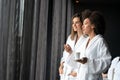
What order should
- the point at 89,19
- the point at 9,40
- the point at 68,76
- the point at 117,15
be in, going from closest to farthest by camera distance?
1. the point at 89,19
2. the point at 9,40
3. the point at 68,76
4. the point at 117,15

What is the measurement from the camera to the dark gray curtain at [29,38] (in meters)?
2.55

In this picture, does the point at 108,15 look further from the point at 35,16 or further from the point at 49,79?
the point at 35,16

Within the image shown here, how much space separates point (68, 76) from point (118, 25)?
408 centimetres

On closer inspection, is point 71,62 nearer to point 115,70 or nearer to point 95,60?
point 95,60

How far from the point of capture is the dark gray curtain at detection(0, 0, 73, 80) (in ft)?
8.38

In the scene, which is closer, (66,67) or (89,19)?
(89,19)

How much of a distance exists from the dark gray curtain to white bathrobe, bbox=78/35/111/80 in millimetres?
717

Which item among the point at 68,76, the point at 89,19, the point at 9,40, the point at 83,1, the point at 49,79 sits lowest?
the point at 49,79

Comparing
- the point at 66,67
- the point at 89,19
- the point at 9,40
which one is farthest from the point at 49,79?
the point at 89,19

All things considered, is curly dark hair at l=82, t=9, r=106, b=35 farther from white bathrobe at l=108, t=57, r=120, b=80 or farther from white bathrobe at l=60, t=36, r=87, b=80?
white bathrobe at l=60, t=36, r=87, b=80

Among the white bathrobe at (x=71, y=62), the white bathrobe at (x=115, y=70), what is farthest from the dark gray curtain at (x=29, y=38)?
the white bathrobe at (x=115, y=70)

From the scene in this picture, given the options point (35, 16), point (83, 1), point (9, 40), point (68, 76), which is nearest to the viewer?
point (9, 40)

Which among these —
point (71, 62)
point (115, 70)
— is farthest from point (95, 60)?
point (71, 62)

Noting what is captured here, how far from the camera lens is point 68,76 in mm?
2771
